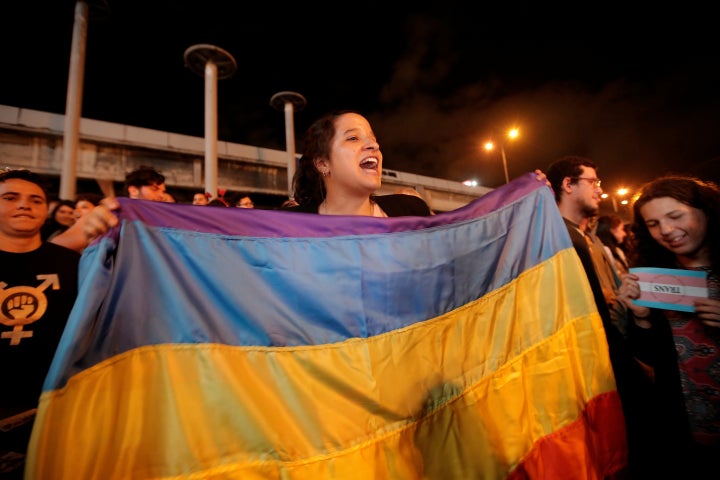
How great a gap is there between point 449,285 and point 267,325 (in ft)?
3.17

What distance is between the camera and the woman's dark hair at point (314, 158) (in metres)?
2.29

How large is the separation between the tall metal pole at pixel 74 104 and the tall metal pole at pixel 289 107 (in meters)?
7.55

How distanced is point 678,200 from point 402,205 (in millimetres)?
1614

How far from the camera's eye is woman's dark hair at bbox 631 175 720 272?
185 cm

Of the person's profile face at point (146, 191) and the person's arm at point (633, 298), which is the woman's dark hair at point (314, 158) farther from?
the person's profile face at point (146, 191)

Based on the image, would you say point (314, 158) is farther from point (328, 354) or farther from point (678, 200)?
point (678, 200)

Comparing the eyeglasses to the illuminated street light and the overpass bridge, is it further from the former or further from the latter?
the illuminated street light

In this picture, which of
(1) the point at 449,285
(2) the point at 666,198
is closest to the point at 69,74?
(1) the point at 449,285

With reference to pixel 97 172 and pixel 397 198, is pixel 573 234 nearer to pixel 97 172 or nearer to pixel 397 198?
pixel 397 198

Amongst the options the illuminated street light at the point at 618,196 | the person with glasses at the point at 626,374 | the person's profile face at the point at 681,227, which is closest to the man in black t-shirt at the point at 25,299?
the person with glasses at the point at 626,374

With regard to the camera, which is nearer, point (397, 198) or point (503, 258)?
point (503, 258)

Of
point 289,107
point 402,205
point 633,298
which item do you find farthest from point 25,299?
point 289,107

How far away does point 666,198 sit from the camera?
1902mm

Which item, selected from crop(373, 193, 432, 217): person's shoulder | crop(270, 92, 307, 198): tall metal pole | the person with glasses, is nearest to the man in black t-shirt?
crop(373, 193, 432, 217): person's shoulder
